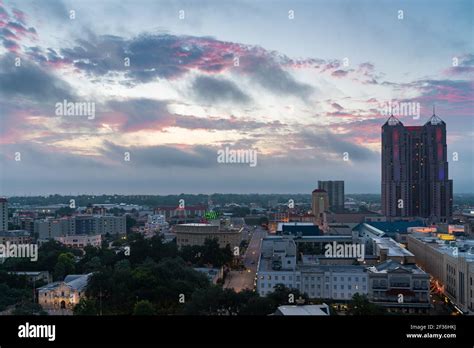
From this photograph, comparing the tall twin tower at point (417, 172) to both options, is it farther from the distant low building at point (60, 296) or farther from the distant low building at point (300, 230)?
the distant low building at point (60, 296)

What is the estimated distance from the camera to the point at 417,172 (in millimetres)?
16047

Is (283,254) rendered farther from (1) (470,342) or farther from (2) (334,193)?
(2) (334,193)

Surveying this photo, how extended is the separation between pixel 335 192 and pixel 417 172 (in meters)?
6.01

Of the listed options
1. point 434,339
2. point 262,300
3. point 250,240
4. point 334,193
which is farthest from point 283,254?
point 334,193

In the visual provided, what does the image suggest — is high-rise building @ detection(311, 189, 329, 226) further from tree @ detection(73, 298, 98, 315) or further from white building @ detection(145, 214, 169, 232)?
tree @ detection(73, 298, 98, 315)

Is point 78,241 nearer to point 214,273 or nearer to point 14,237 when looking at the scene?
point 14,237

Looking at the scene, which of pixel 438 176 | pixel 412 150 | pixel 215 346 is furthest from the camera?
pixel 412 150

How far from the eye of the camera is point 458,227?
14.2m

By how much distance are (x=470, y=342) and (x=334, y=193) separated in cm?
2047

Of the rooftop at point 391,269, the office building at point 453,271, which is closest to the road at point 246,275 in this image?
the rooftop at point 391,269

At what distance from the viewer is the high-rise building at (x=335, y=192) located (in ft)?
68.9

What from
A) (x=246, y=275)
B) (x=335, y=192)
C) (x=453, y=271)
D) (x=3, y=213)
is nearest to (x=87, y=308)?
(x=246, y=275)

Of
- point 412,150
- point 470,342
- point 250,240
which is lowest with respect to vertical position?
point 250,240

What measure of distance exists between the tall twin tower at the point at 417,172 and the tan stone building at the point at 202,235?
269 inches
